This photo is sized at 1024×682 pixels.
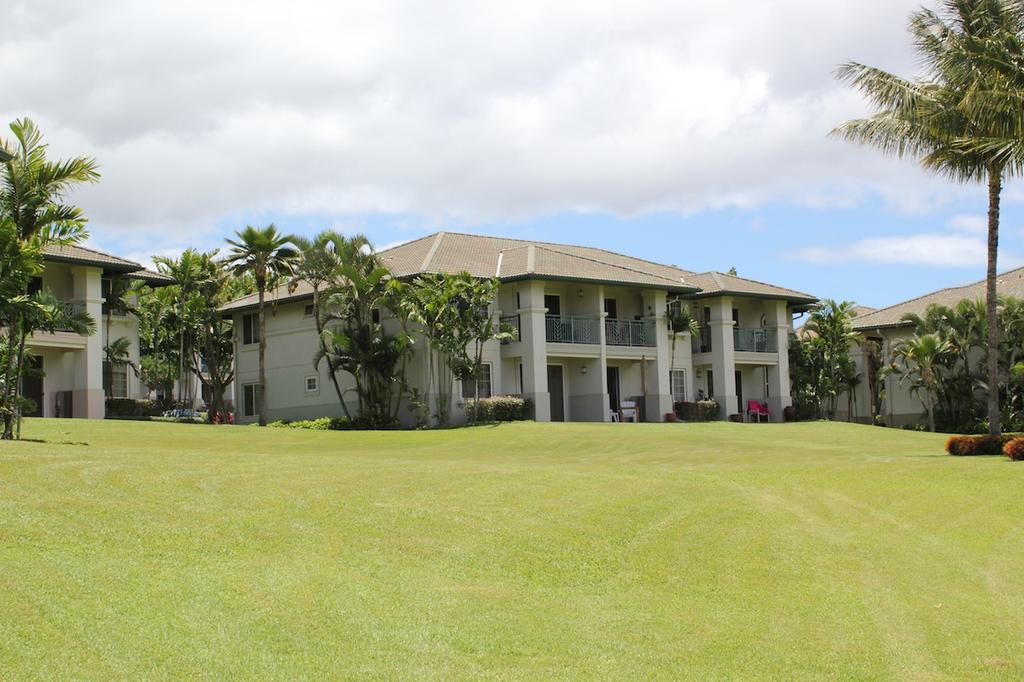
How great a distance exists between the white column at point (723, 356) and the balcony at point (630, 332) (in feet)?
14.1

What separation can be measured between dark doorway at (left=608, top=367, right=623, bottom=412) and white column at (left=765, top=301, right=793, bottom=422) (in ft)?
26.5

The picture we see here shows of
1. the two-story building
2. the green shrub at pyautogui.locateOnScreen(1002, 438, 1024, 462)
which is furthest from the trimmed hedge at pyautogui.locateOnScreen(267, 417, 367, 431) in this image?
the green shrub at pyautogui.locateOnScreen(1002, 438, 1024, 462)

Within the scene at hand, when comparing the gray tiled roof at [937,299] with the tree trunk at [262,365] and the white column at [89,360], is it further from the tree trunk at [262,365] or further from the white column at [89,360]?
the white column at [89,360]

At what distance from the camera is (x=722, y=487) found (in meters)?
19.5

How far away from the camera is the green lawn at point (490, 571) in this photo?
9.39 meters

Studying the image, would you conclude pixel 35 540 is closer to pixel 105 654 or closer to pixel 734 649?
pixel 105 654

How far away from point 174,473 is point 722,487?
29.9ft

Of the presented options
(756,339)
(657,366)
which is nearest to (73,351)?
(657,366)

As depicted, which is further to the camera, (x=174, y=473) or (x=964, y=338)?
(x=964, y=338)

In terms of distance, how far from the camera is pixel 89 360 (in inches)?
1548

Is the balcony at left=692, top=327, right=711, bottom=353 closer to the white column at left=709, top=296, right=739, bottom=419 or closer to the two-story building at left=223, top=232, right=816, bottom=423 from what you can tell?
the two-story building at left=223, top=232, right=816, bottom=423

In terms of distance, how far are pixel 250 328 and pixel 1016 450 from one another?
3114cm

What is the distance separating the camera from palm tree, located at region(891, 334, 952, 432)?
145 feet

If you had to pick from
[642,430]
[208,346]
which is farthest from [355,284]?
[208,346]
